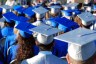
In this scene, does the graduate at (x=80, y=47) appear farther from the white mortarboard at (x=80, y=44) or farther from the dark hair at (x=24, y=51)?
the dark hair at (x=24, y=51)

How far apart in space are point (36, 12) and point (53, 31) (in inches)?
126

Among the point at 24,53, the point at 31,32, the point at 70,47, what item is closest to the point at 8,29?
the point at 31,32

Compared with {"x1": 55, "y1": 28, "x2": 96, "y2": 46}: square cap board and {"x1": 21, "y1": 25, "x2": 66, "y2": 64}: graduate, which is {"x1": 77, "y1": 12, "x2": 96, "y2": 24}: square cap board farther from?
{"x1": 55, "y1": 28, "x2": 96, "y2": 46}: square cap board

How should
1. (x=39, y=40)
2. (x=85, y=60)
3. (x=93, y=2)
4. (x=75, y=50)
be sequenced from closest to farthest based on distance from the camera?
(x=85, y=60)
(x=75, y=50)
(x=39, y=40)
(x=93, y=2)

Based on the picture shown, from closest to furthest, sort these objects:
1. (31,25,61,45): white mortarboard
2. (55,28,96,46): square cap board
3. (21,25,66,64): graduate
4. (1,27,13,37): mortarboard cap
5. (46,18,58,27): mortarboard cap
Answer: (55,28,96,46): square cap board, (21,25,66,64): graduate, (31,25,61,45): white mortarboard, (1,27,13,37): mortarboard cap, (46,18,58,27): mortarboard cap

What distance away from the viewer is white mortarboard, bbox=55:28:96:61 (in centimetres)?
266

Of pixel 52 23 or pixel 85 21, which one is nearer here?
pixel 85 21

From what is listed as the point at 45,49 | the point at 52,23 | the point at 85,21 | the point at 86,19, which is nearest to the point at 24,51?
the point at 45,49

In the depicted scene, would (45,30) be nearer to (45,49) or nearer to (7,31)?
(45,49)

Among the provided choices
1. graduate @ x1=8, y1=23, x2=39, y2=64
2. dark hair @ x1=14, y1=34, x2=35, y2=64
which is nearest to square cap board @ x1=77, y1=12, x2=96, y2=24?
graduate @ x1=8, y1=23, x2=39, y2=64

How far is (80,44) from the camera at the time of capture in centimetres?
278

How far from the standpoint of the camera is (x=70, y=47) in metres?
2.84

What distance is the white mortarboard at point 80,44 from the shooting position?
105 inches

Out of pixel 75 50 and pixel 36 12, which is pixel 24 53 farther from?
pixel 36 12
